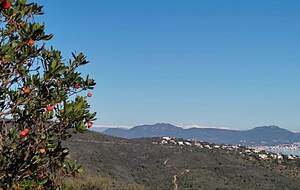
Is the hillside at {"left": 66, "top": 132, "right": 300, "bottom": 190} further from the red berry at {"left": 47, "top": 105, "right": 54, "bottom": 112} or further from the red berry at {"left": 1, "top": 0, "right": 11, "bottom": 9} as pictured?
the red berry at {"left": 1, "top": 0, "right": 11, "bottom": 9}

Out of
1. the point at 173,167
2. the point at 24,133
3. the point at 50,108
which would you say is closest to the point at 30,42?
the point at 50,108

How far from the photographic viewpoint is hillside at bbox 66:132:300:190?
79.2 metres

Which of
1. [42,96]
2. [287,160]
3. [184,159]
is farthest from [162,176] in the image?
[42,96]

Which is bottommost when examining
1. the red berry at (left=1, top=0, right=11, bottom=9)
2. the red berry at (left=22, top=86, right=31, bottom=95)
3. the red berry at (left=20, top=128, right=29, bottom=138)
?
the red berry at (left=20, top=128, right=29, bottom=138)

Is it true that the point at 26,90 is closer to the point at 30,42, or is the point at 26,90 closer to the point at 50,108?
the point at 50,108

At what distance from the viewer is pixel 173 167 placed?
304 ft

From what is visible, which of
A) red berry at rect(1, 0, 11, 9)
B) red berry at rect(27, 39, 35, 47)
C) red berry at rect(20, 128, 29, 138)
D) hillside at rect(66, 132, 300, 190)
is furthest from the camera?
hillside at rect(66, 132, 300, 190)

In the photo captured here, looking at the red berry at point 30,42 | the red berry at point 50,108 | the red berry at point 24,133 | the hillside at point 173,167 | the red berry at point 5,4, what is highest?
the red berry at point 5,4

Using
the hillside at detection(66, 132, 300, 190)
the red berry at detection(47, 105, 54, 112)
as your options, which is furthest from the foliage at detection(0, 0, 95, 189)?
the hillside at detection(66, 132, 300, 190)

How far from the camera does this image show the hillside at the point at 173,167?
79.2 meters

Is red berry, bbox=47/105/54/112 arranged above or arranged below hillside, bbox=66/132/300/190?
above

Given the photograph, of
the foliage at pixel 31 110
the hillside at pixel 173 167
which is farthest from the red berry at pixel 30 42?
the hillside at pixel 173 167

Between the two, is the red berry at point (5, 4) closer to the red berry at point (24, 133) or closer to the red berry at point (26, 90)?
the red berry at point (26, 90)

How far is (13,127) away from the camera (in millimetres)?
6547
